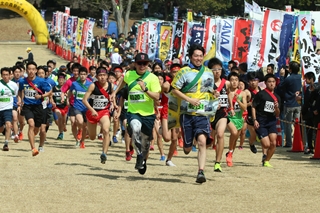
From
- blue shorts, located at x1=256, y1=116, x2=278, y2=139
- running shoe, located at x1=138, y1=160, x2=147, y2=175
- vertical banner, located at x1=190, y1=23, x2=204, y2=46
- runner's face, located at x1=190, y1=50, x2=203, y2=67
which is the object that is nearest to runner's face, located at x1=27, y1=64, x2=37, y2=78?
blue shorts, located at x1=256, y1=116, x2=278, y2=139

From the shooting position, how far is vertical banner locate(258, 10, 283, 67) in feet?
70.8

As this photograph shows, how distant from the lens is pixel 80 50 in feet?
144

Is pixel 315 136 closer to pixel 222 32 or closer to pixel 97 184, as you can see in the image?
pixel 97 184

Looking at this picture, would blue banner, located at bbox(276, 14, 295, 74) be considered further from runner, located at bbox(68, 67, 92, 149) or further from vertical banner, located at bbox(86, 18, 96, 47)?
vertical banner, located at bbox(86, 18, 96, 47)

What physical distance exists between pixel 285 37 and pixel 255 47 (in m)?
2.96

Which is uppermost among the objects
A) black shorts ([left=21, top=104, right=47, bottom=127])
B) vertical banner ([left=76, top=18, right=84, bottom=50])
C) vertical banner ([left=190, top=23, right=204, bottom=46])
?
vertical banner ([left=190, top=23, right=204, bottom=46])

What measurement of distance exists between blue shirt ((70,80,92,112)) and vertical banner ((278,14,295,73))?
5.52m

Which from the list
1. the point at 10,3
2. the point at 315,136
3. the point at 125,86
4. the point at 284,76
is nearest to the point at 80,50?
the point at 10,3

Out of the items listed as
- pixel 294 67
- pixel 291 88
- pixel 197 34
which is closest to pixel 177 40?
pixel 197 34

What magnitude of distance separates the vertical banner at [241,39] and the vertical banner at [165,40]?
23.5 feet

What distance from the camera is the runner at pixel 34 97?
15.2 meters

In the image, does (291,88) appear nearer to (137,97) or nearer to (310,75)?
(310,75)

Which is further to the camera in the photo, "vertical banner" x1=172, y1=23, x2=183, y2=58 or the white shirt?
"vertical banner" x1=172, y1=23, x2=183, y2=58

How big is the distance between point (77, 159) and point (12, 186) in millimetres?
4057
